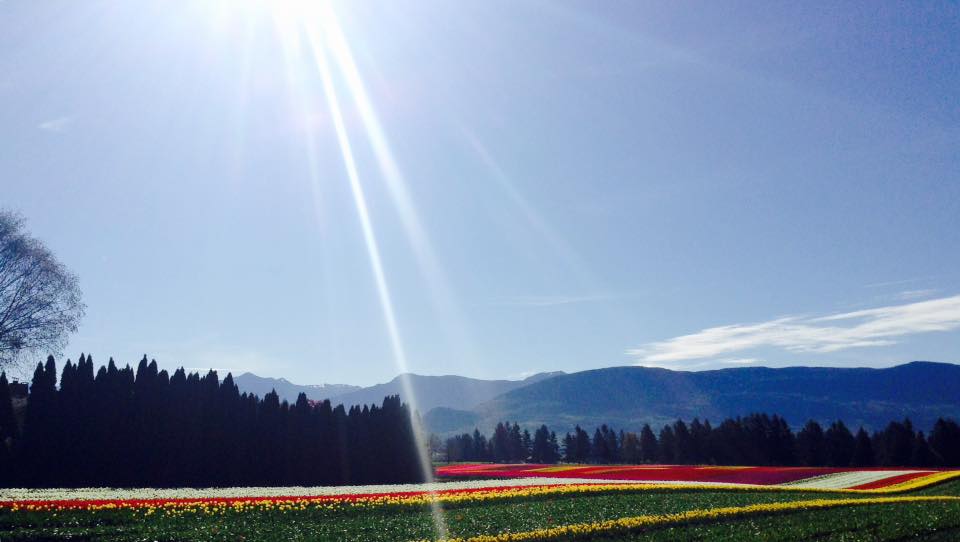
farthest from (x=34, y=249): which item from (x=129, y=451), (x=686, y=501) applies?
(x=686, y=501)

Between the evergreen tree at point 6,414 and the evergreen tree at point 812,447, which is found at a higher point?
the evergreen tree at point 6,414

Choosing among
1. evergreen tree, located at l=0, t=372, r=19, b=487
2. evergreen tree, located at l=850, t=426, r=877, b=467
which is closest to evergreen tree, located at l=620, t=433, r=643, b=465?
evergreen tree, located at l=850, t=426, r=877, b=467

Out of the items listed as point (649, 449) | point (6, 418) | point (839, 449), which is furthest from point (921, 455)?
point (6, 418)

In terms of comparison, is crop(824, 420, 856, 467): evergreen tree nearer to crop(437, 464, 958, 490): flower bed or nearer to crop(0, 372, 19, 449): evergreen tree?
crop(437, 464, 958, 490): flower bed

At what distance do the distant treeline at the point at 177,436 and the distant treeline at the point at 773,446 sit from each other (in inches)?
2223

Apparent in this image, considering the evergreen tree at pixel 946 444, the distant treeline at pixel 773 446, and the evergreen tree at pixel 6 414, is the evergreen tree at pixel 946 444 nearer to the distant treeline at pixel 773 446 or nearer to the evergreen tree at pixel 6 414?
the distant treeline at pixel 773 446

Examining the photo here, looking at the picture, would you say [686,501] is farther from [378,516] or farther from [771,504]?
[378,516]

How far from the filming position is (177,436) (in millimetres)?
54375

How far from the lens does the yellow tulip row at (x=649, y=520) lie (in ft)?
65.9

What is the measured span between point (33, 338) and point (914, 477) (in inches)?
2999

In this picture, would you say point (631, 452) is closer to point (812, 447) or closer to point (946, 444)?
point (812, 447)

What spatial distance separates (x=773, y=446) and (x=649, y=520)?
83.5 m

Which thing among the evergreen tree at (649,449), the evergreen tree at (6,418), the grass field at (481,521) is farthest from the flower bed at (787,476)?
the evergreen tree at (649,449)

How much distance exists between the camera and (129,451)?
168 feet
